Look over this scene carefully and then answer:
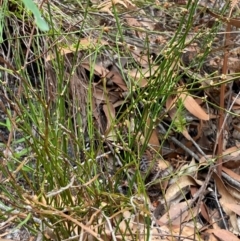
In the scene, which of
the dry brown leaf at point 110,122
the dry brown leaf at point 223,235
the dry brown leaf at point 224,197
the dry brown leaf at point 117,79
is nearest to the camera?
the dry brown leaf at point 110,122

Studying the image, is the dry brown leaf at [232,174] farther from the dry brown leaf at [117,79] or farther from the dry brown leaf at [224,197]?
the dry brown leaf at [117,79]

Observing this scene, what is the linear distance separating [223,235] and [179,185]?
0.21m

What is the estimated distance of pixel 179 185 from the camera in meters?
1.56

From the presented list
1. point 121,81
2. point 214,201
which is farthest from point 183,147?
point 121,81

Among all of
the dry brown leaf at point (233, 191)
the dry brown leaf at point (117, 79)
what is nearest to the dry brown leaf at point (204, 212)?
the dry brown leaf at point (233, 191)

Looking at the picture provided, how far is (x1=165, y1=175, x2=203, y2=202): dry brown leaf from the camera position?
1553 mm

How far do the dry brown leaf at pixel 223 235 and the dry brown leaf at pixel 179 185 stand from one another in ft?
0.54

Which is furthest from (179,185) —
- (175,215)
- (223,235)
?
(223,235)

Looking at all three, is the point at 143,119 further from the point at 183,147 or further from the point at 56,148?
the point at 183,147

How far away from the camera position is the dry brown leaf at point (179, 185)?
5.09 feet

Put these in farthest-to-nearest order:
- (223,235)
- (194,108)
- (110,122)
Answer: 1. (194,108)
2. (110,122)
3. (223,235)

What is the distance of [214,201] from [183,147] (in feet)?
0.66

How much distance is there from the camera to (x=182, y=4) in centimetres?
195

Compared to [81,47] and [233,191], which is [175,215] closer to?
[233,191]
